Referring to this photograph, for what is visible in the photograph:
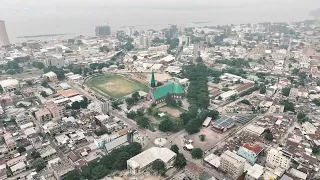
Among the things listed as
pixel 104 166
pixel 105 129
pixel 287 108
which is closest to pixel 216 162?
pixel 104 166

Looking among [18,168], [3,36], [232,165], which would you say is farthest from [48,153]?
[3,36]

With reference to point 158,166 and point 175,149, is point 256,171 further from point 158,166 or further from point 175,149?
point 158,166

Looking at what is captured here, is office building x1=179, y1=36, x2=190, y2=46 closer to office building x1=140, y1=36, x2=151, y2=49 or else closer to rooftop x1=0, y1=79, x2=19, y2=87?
office building x1=140, y1=36, x2=151, y2=49

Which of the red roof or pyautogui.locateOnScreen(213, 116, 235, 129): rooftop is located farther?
pyautogui.locateOnScreen(213, 116, 235, 129): rooftop

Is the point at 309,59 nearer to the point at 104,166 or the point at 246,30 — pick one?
the point at 246,30

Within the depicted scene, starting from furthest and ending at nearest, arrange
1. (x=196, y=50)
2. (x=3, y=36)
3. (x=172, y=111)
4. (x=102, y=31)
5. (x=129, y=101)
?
(x=102, y=31) < (x=3, y=36) < (x=196, y=50) < (x=129, y=101) < (x=172, y=111)

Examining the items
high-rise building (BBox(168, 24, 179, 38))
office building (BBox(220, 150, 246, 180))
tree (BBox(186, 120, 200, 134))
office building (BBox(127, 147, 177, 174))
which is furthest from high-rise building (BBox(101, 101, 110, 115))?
high-rise building (BBox(168, 24, 179, 38))
